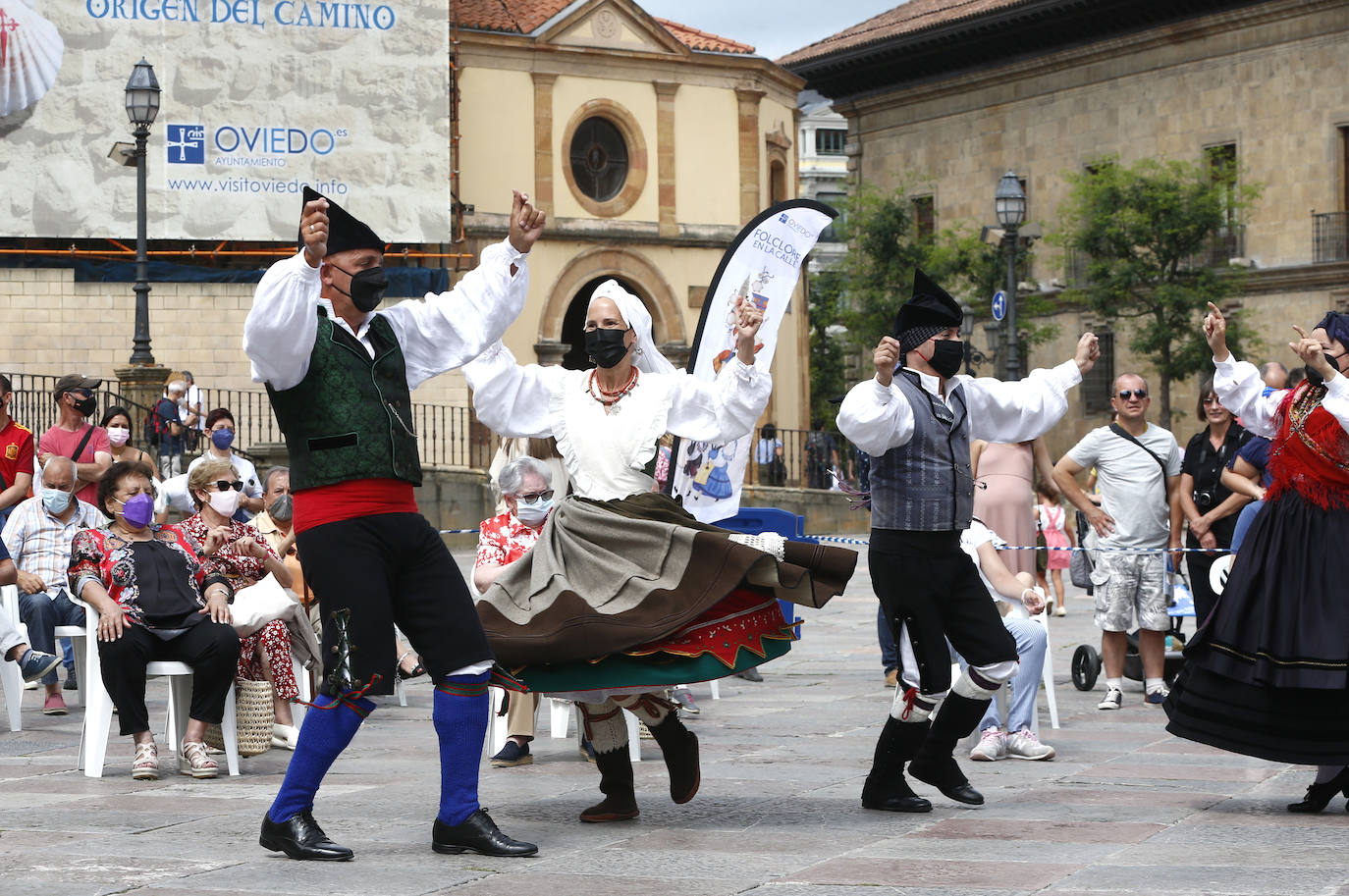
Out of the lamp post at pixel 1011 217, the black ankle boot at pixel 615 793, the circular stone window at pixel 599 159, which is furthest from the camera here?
the circular stone window at pixel 599 159

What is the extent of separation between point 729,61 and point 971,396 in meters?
30.8

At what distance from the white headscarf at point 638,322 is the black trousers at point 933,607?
1.29m

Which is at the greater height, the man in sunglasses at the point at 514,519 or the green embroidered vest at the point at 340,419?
the green embroidered vest at the point at 340,419

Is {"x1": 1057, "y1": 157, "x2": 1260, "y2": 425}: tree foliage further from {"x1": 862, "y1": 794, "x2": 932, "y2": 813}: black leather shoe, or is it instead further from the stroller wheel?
{"x1": 862, "y1": 794, "x2": 932, "y2": 813}: black leather shoe

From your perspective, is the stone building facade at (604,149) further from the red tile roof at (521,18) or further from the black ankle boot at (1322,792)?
the black ankle boot at (1322,792)

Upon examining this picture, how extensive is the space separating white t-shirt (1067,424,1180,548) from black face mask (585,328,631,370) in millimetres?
4145

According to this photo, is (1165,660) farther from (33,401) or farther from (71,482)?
(33,401)

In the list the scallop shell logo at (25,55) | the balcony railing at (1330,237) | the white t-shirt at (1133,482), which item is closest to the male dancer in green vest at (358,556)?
the white t-shirt at (1133,482)

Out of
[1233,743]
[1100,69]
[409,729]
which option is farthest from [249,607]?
[1100,69]

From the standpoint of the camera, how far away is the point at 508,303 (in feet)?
21.4

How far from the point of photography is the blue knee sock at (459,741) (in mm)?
6117

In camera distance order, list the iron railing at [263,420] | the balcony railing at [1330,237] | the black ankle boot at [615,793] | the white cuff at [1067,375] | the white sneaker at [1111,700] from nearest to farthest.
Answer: the black ankle boot at [615,793]
the white cuff at [1067,375]
the white sneaker at [1111,700]
the iron railing at [263,420]
the balcony railing at [1330,237]

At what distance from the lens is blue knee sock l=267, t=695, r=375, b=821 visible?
6.04 meters

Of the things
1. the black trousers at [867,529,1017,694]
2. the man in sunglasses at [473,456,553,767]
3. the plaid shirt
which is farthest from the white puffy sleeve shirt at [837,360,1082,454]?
the plaid shirt
